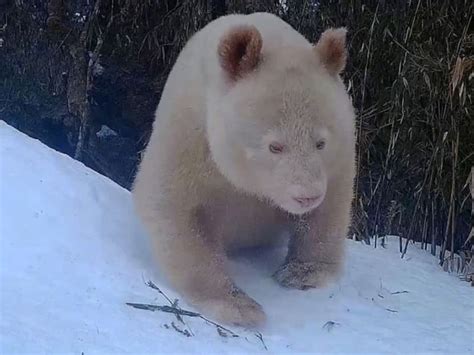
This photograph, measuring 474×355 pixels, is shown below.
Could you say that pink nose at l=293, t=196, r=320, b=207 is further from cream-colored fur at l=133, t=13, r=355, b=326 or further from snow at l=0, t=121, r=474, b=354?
snow at l=0, t=121, r=474, b=354

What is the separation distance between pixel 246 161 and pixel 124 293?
691 millimetres

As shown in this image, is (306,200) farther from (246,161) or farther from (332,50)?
(332,50)

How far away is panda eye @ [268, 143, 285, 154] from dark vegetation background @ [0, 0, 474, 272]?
2142 mm

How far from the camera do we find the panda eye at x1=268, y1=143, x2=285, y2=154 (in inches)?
124

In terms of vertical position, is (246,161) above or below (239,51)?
below

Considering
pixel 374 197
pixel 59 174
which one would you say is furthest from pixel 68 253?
pixel 374 197

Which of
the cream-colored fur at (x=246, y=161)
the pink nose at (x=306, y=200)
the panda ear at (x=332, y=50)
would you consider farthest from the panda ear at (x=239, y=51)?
the pink nose at (x=306, y=200)

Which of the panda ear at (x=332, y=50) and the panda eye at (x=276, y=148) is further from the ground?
the panda ear at (x=332, y=50)

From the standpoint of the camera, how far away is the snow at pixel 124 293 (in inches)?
110

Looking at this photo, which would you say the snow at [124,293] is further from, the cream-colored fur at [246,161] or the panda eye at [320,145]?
the panda eye at [320,145]

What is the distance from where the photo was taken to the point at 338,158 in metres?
3.43

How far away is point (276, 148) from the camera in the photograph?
10.4ft

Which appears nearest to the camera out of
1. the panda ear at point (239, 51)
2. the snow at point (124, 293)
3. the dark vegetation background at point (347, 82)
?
the snow at point (124, 293)

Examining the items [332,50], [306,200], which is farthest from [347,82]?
[306,200]
